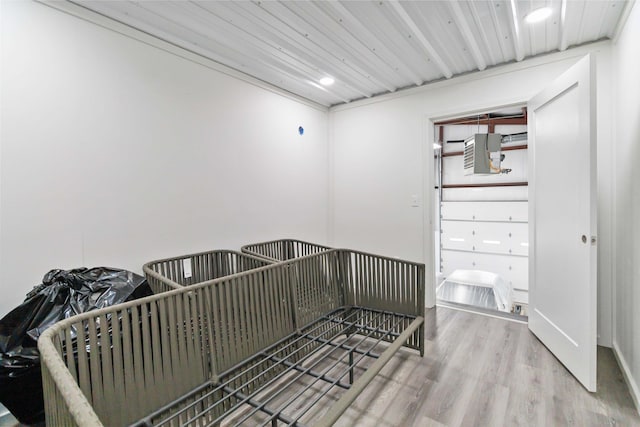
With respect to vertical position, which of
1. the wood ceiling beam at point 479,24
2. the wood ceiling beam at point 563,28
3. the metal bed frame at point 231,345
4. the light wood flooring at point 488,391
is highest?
the wood ceiling beam at point 479,24

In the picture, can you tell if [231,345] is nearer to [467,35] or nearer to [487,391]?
[487,391]

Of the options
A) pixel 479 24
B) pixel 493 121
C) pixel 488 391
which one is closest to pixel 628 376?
pixel 488 391

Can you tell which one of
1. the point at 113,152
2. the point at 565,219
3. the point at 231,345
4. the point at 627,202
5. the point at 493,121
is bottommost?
the point at 231,345

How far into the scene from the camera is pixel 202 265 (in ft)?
8.39

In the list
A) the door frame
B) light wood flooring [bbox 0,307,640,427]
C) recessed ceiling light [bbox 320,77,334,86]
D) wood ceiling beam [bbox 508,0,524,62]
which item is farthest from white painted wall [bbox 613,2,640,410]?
recessed ceiling light [bbox 320,77,334,86]

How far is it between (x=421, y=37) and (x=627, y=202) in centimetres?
191

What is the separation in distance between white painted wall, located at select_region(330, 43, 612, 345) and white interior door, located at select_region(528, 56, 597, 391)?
41cm

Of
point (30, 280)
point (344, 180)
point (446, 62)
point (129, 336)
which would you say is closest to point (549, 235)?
point (446, 62)

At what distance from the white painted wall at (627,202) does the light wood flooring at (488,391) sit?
8.7 inches

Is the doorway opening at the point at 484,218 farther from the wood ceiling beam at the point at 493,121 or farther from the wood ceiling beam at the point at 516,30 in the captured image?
the wood ceiling beam at the point at 516,30

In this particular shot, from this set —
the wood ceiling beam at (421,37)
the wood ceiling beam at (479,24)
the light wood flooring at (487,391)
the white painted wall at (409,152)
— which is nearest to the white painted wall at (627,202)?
the white painted wall at (409,152)

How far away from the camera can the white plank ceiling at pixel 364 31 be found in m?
1.98

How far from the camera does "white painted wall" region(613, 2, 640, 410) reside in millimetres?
1832

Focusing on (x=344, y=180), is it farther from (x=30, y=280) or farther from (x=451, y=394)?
(x=30, y=280)
